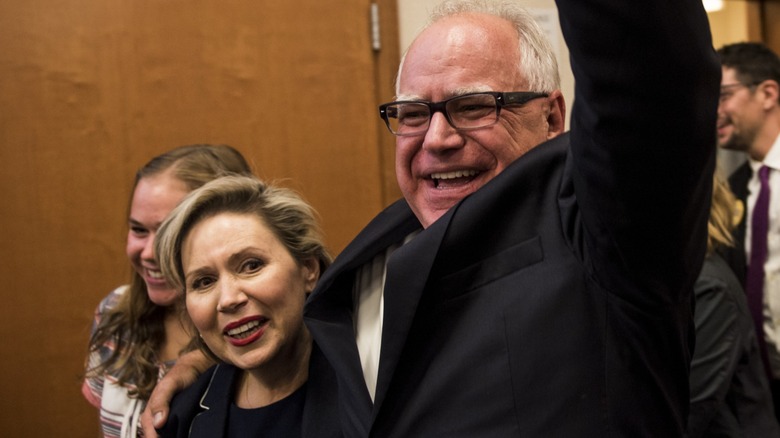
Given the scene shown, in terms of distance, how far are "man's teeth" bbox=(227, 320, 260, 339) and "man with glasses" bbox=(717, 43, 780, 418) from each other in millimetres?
1738

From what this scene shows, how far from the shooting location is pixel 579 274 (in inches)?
40.8

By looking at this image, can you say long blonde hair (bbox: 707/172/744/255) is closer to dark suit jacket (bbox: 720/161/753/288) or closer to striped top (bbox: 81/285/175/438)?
dark suit jacket (bbox: 720/161/753/288)

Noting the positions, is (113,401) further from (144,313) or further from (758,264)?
(758,264)

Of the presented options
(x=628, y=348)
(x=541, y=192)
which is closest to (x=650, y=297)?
(x=628, y=348)

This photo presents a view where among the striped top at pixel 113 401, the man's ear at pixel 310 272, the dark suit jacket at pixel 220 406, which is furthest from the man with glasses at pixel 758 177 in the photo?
the striped top at pixel 113 401

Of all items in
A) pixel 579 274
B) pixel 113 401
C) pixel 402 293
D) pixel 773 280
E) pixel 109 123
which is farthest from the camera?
pixel 773 280

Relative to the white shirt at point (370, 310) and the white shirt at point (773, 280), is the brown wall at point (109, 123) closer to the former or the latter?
the white shirt at point (370, 310)

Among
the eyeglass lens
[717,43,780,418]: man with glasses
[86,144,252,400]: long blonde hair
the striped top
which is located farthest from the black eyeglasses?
[717,43,780,418]: man with glasses

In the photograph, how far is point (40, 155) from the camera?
96.4 inches

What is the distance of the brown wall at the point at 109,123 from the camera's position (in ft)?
7.99

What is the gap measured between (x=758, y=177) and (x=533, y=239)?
2.12m

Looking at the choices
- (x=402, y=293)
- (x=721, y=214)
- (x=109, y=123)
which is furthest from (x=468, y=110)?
(x=109, y=123)

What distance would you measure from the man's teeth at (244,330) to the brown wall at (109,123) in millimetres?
970

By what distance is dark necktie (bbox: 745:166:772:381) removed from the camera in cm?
272
